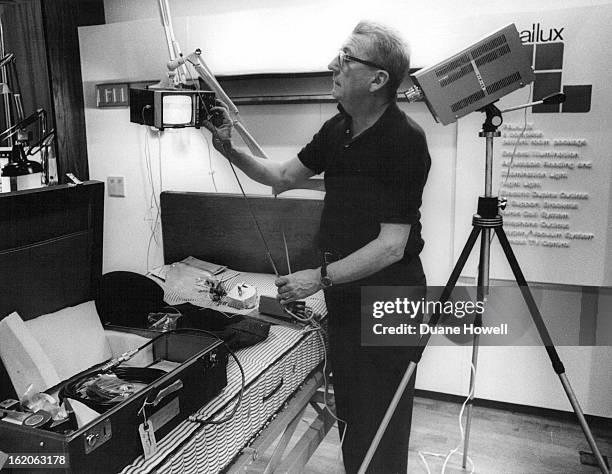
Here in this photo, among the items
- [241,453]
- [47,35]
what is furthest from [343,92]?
[47,35]

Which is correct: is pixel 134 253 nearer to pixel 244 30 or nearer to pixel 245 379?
pixel 244 30

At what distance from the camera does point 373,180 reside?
148 centimetres

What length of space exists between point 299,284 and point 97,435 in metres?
0.71

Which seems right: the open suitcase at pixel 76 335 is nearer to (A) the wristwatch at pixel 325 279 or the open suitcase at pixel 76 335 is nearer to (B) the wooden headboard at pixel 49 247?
(B) the wooden headboard at pixel 49 247

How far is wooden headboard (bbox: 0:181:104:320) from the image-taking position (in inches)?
45.8

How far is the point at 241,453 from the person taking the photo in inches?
52.3

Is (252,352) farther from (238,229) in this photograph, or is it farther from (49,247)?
(238,229)

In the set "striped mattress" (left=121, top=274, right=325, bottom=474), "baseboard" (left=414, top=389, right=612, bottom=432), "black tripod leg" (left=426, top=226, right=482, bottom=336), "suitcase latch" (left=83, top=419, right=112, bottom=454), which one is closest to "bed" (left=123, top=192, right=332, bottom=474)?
"striped mattress" (left=121, top=274, right=325, bottom=474)

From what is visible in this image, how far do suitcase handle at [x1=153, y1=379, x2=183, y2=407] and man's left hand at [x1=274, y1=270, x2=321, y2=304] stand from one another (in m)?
0.47

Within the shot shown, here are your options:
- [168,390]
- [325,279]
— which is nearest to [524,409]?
[325,279]

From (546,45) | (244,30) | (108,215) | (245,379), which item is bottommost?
(245,379)

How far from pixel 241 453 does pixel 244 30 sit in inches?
69.2

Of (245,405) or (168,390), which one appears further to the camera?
(245,405)

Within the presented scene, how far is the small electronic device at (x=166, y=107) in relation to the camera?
1.41 m
